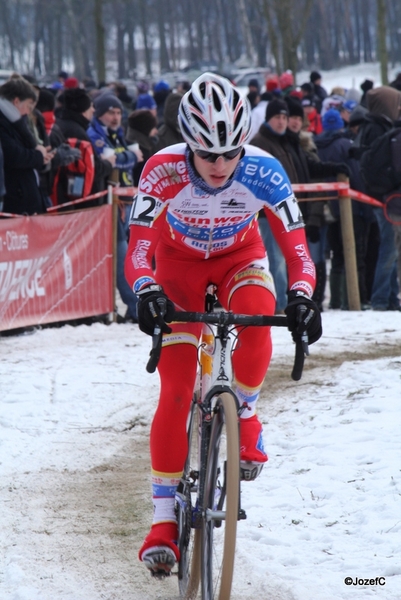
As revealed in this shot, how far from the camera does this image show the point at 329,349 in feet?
28.3

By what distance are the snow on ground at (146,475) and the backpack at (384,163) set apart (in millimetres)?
1788

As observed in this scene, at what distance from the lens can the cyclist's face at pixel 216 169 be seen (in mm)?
3879

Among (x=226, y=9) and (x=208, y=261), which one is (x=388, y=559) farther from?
(x=226, y=9)

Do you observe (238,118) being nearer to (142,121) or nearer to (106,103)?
(106,103)

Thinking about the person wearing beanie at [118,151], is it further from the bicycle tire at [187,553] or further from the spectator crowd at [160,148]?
the bicycle tire at [187,553]

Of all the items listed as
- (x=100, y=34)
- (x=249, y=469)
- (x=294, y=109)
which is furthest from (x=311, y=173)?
(x=100, y=34)

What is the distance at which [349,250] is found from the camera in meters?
10.4

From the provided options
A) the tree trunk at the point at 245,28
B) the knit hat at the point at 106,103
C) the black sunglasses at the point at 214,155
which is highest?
the tree trunk at the point at 245,28

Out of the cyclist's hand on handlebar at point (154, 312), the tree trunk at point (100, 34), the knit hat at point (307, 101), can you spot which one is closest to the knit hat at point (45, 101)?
the knit hat at point (307, 101)

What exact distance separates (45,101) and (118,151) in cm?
106

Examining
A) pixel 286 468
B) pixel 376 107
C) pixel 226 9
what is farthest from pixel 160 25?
pixel 286 468

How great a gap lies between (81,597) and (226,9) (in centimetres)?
7502

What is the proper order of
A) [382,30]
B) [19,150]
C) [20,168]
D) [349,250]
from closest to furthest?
[19,150], [20,168], [349,250], [382,30]

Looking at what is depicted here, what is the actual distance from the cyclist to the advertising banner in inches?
178
